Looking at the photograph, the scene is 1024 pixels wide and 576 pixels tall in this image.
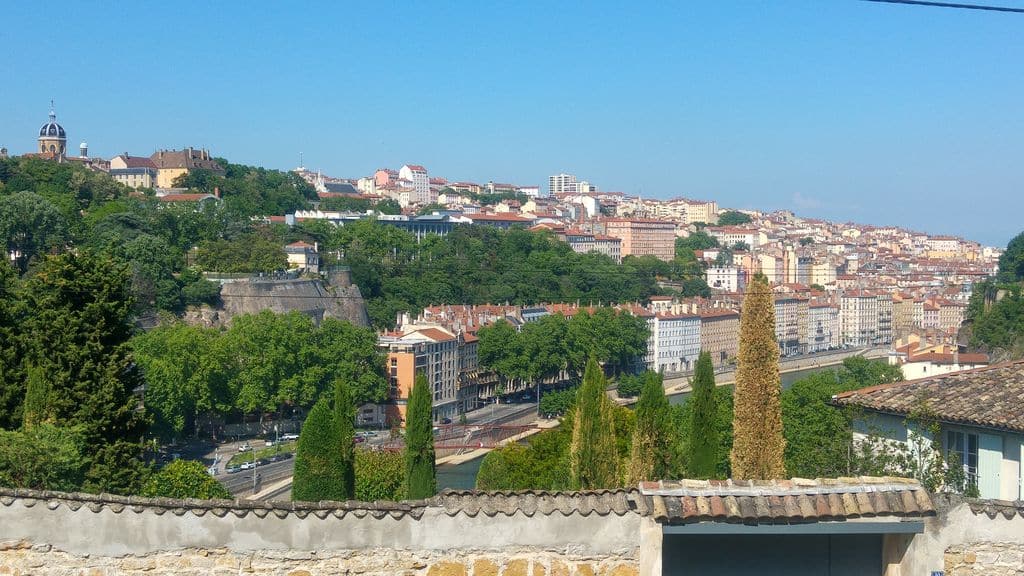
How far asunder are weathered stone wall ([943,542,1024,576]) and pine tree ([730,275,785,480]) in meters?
6.44

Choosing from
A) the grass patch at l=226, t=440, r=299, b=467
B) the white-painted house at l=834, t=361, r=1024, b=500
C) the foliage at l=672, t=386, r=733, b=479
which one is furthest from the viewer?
the grass patch at l=226, t=440, r=299, b=467

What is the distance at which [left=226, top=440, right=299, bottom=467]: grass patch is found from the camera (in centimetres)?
3091

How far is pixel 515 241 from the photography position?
67562mm

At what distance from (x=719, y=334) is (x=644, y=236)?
99.8 feet

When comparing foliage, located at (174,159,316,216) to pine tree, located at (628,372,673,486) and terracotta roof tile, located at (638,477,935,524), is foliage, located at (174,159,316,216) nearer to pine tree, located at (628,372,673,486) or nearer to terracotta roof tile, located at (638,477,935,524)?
pine tree, located at (628,372,673,486)

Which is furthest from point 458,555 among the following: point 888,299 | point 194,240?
point 888,299

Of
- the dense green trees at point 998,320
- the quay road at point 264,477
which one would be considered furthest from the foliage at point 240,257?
the dense green trees at point 998,320

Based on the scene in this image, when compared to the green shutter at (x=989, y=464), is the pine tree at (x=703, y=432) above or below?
below

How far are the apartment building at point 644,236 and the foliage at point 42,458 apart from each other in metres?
81.9

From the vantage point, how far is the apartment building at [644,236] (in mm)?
92938

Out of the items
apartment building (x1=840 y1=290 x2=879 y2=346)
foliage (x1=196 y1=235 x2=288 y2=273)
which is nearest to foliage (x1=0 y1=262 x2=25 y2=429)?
foliage (x1=196 y1=235 x2=288 y2=273)

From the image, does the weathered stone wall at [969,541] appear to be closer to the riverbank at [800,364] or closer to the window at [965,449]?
the window at [965,449]

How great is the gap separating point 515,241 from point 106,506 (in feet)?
210

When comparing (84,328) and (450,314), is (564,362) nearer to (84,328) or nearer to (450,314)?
(450,314)
